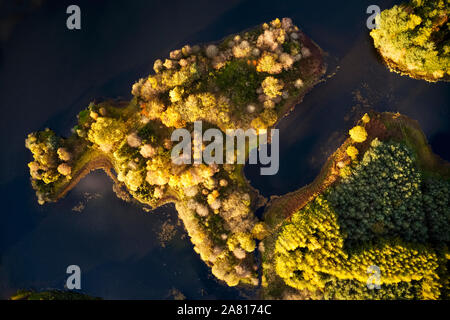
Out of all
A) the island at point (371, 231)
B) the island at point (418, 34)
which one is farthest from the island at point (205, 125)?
the island at point (418, 34)

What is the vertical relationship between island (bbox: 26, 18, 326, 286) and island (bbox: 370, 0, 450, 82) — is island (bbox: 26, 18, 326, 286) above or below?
below

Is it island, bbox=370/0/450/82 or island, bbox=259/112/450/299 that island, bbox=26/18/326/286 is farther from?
island, bbox=370/0/450/82

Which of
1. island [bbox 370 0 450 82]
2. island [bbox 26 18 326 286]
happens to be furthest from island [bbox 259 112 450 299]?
island [bbox 370 0 450 82]

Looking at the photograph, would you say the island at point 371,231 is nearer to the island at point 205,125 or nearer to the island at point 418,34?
the island at point 205,125

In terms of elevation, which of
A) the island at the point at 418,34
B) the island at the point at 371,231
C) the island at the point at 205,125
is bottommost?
the island at the point at 371,231

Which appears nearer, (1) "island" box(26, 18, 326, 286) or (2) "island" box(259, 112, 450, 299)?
(2) "island" box(259, 112, 450, 299)

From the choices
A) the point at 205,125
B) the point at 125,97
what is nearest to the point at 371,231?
the point at 205,125
